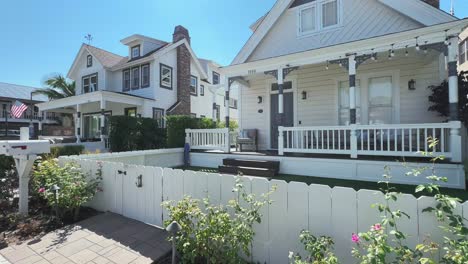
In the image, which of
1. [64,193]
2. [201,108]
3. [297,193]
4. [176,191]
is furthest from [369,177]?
[201,108]

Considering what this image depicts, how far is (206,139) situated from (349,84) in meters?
5.41

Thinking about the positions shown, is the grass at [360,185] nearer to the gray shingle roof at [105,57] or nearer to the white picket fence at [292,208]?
the white picket fence at [292,208]

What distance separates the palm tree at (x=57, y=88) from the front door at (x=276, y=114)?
19735 millimetres

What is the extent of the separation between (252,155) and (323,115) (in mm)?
3218

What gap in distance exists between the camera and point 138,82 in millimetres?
16109

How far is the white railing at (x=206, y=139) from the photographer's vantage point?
9.26 m

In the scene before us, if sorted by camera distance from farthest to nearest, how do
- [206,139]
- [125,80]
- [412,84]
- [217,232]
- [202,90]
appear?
1. [202,90]
2. [125,80]
3. [206,139]
4. [412,84]
5. [217,232]

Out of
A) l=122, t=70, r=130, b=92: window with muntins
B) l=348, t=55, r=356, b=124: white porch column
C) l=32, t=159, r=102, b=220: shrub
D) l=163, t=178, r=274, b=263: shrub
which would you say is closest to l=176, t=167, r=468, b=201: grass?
l=348, t=55, r=356, b=124: white porch column

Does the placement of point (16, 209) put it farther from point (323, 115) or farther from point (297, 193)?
point (323, 115)

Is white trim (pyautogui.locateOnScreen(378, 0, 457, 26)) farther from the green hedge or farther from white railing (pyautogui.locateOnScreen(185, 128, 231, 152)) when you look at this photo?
the green hedge

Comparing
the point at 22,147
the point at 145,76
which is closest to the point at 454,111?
the point at 22,147

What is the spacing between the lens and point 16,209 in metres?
4.68

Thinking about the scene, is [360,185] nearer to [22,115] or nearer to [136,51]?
[136,51]

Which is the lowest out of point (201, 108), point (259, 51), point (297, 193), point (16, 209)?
point (16, 209)
